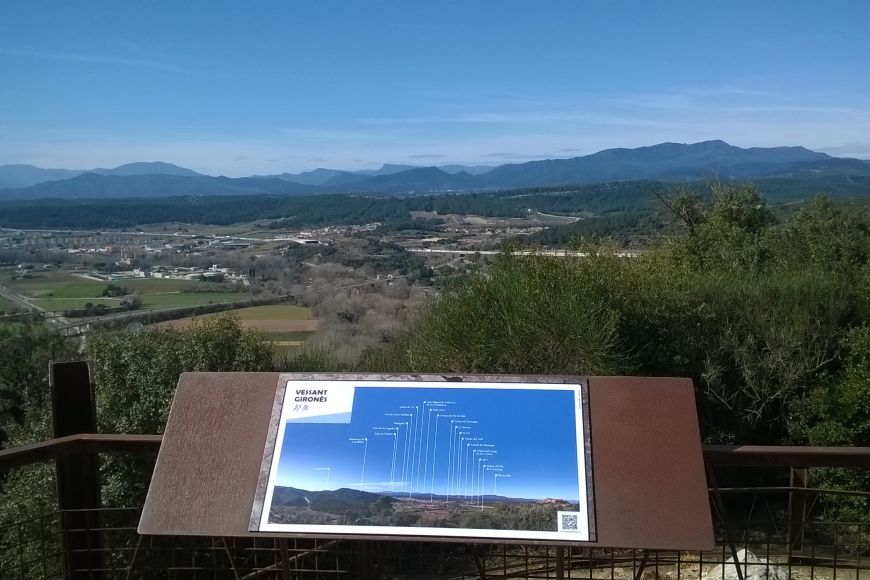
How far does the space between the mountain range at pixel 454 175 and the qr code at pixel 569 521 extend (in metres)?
58.2

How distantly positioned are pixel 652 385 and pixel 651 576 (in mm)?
4110

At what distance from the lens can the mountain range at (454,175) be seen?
202ft

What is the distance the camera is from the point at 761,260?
22984 millimetres

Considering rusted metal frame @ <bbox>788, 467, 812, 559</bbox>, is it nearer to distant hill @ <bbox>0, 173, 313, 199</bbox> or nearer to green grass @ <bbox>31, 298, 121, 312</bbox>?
green grass @ <bbox>31, 298, 121, 312</bbox>

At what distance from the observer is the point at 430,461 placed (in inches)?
95.1

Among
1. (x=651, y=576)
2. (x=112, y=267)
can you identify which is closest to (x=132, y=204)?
(x=112, y=267)

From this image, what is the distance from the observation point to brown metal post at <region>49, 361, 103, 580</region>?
10.3ft

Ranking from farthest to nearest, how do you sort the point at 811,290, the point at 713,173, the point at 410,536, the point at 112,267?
the point at 112,267
the point at 713,173
the point at 811,290
the point at 410,536

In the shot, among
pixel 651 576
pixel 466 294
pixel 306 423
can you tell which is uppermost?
pixel 306 423

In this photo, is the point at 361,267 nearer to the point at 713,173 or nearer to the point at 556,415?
the point at 713,173

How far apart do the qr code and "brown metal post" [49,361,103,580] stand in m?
1.99

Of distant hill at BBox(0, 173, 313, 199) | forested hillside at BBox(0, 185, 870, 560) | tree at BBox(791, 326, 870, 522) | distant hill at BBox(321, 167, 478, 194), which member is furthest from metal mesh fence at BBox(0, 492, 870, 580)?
distant hill at BBox(321, 167, 478, 194)

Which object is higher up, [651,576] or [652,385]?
[652,385]

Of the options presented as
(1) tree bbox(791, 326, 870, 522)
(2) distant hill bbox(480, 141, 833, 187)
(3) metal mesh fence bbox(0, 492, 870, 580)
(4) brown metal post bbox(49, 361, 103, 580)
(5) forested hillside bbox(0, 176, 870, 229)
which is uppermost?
(2) distant hill bbox(480, 141, 833, 187)
